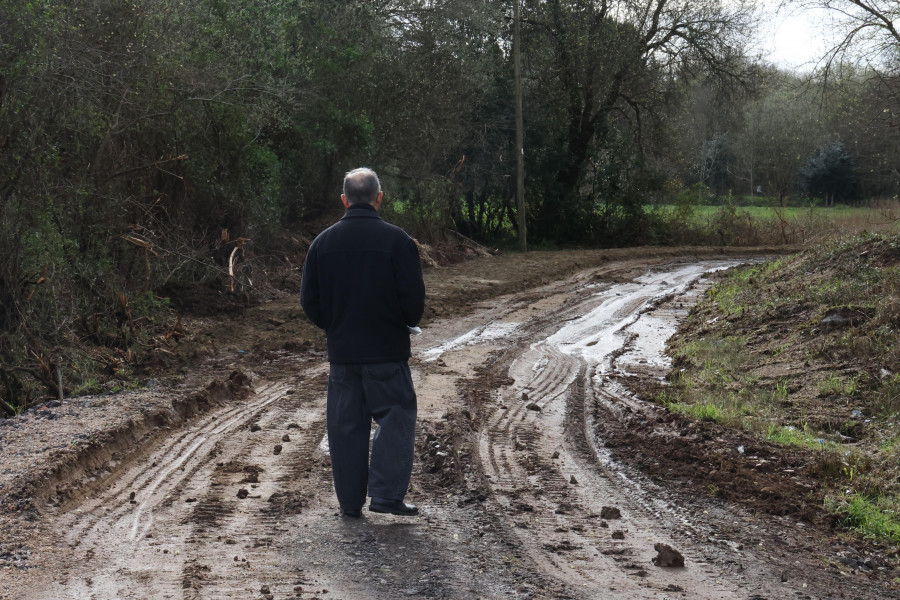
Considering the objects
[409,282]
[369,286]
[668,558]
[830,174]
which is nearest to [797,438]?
[668,558]

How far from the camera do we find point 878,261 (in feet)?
39.9

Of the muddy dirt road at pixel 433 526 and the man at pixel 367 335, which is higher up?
the man at pixel 367 335

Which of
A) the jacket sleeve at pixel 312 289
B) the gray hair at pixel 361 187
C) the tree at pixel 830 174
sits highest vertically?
the tree at pixel 830 174

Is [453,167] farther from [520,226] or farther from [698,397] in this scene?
[698,397]

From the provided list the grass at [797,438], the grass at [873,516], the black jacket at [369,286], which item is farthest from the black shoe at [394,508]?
the grass at [797,438]

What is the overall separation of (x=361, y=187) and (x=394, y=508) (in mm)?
2008

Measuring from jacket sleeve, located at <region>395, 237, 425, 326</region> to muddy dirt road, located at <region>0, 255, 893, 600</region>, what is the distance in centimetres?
132

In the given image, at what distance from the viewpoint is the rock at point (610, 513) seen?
555 centimetres

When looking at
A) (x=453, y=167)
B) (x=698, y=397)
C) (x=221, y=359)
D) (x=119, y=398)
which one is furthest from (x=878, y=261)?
(x=453, y=167)

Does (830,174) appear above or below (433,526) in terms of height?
above

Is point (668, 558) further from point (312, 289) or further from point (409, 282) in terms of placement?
point (312, 289)

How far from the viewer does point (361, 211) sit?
5.48m

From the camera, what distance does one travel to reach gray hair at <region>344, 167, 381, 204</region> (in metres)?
5.49

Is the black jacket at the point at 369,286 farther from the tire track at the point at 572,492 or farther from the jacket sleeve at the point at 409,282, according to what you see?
the tire track at the point at 572,492
